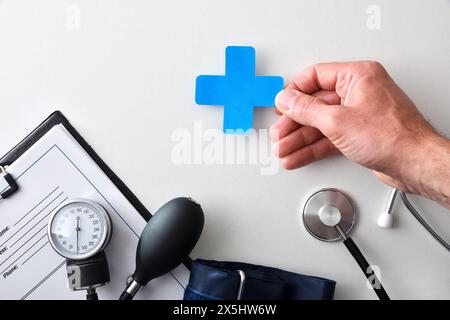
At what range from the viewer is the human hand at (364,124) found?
0.77 metres

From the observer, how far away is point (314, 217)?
892 mm

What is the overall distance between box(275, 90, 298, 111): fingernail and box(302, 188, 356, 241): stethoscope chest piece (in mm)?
187

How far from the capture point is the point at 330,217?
0.88 metres

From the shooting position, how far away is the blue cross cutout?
88cm

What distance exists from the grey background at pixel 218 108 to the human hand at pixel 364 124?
51mm

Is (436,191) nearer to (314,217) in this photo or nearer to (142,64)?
(314,217)

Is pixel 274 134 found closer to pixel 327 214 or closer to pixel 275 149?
pixel 275 149

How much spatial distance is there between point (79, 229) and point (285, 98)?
0.45 m

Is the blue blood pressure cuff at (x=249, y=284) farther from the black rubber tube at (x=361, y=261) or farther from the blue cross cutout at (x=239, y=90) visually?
the blue cross cutout at (x=239, y=90)

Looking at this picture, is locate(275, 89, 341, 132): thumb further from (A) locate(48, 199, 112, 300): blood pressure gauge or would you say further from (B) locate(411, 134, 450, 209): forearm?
(A) locate(48, 199, 112, 300): blood pressure gauge

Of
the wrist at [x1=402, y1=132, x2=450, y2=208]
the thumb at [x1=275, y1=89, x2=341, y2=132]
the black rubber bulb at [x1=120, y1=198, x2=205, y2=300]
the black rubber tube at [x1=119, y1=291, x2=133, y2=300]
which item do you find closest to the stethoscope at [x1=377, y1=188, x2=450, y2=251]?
the wrist at [x1=402, y1=132, x2=450, y2=208]

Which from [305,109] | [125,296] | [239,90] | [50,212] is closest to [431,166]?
[305,109]
